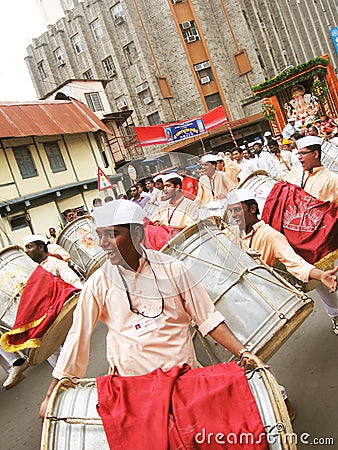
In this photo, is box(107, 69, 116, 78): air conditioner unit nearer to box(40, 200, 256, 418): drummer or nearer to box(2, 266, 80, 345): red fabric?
box(2, 266, 80, 345): red fabric

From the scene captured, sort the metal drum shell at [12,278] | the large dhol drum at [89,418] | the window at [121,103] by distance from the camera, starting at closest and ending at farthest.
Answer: the large dhol drum at [89,418] → the metal drum shell at [12,278] → the window at [121,103]

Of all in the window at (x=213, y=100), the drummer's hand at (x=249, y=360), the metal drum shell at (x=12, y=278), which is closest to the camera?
the drummer's hand at (x=249, y=360)

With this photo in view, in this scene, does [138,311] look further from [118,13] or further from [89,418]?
[118,13]

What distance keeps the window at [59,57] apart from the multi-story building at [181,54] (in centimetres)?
215

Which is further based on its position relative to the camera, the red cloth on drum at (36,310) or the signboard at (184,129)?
the red cloth on drum at (36,310)

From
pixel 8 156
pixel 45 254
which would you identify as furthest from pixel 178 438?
pixel 8 156

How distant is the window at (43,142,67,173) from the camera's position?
60.0 feet

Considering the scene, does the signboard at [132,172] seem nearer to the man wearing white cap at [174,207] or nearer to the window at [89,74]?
the man wearing white cap at [174,207]

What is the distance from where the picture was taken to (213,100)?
2819 centimetres

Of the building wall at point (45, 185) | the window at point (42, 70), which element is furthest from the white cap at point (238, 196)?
the window at point (42, 70)

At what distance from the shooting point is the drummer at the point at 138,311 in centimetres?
198

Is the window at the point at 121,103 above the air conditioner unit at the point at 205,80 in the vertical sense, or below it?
above

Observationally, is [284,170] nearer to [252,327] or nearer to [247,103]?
[252,327]

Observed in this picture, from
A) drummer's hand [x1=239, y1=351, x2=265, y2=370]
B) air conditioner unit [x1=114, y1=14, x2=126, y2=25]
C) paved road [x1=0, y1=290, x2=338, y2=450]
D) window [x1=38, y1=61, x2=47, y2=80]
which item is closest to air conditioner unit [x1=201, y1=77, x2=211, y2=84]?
air conditioner unit [x1=114, y1=14, x2=126, y2=25]
